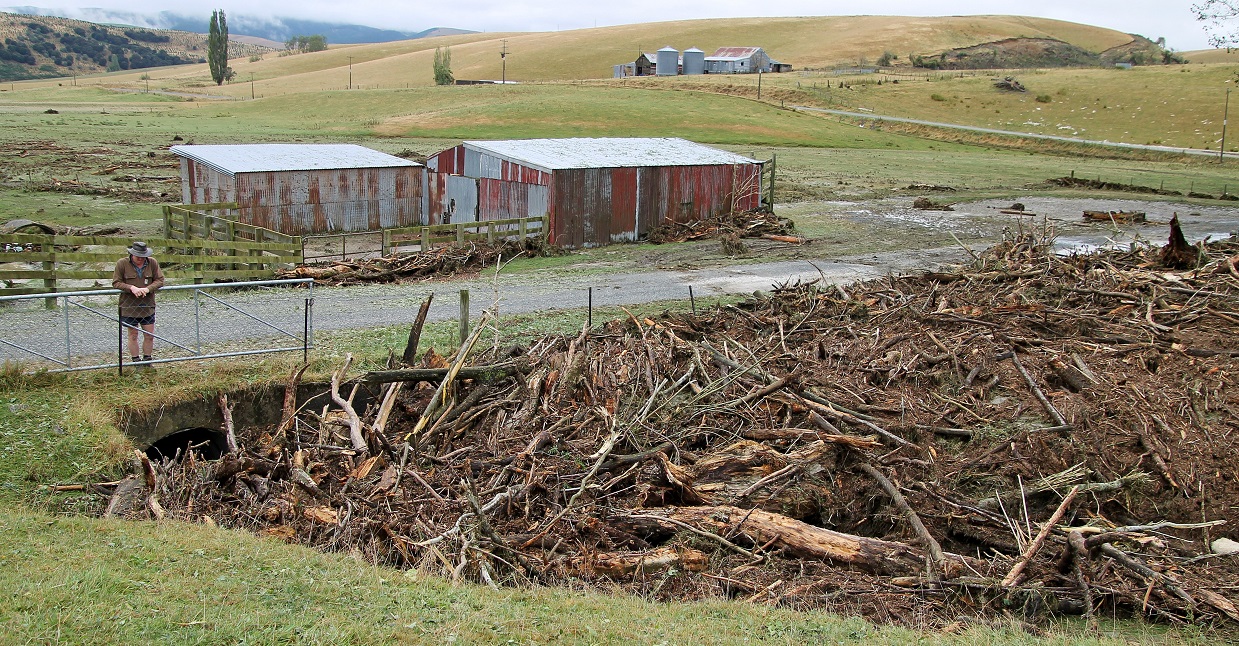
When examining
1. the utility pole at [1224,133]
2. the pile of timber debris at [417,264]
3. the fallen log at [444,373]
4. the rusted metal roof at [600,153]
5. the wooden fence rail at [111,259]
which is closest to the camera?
the fallen log at [444,373]

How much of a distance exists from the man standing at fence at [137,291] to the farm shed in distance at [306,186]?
16322 mm

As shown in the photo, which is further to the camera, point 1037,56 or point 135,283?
point 1037,56

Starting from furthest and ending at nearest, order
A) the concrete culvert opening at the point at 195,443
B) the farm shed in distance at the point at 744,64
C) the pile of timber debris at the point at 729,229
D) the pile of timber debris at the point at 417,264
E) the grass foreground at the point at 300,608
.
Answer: the farm shed in distance at the point at 744,64
the pile of timber debris at the point at 729,229
the pile of timber debris at the point at 417,264
the concrete culvert opening at the point at 195,443
the grass foreground at the point at 300,608

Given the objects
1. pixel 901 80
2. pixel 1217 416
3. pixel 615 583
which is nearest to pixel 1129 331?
pixel 1217 416

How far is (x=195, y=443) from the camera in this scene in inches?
506

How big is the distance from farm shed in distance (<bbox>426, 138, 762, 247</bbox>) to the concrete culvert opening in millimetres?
15640

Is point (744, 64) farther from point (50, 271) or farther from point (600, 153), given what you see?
point (50, 271)

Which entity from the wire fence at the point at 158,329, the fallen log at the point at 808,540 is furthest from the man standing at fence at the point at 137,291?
the fallen log at the point at 808,540

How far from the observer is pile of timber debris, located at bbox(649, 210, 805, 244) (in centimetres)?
2923

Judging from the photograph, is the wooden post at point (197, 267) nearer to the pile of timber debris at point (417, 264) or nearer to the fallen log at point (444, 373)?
the pile of timber debris at point (417, 264)

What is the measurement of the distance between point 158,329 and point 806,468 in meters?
10.9

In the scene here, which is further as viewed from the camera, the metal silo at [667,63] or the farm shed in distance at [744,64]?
the farm shed in distance at [744,64]

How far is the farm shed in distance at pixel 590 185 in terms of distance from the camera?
27.9m

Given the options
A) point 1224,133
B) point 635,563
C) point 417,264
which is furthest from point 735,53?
point 635,563
